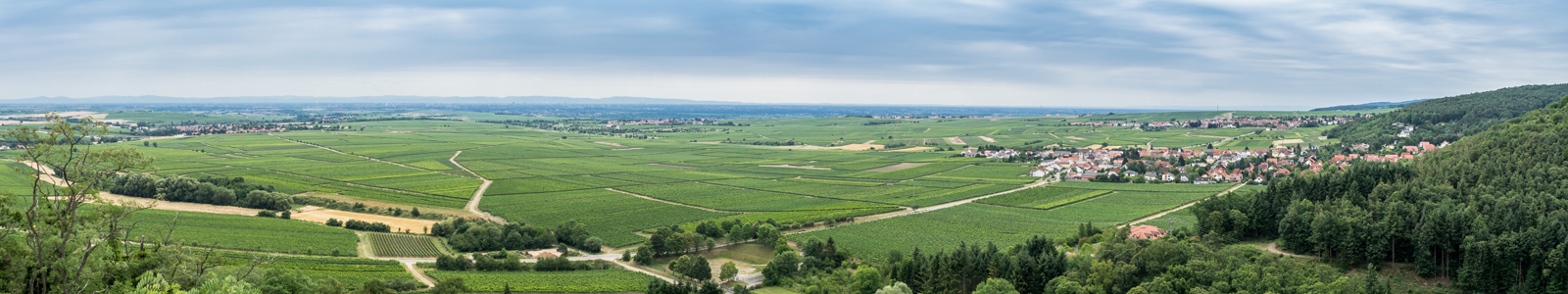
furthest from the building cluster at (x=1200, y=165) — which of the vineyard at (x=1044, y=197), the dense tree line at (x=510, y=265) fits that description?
the dense tree line at (x=510, y=265)

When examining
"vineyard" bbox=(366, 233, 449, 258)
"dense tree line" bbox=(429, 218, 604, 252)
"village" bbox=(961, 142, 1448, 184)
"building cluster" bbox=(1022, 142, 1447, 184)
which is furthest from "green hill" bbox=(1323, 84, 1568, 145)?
"vineyard" bbox=(366, 233, 449, 258)

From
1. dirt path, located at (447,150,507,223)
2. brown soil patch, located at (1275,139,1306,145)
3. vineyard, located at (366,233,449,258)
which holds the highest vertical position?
brown soil patch, located at (1275,139,1306,145)

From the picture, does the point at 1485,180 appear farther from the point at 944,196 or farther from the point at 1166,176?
the point at 1166,176

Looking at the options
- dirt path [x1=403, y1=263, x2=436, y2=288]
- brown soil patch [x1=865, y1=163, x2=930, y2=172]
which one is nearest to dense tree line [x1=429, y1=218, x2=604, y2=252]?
dirt path [x1=403, y1=263, x2=436, y2=288]

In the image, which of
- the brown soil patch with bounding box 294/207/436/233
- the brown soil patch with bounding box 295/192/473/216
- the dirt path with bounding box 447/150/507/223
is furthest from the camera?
the brown soil patch with bounding box 295/192/473/216

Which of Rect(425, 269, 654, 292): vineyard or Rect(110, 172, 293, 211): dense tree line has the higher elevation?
Rect(110, 172, 293, 211): dense tree line

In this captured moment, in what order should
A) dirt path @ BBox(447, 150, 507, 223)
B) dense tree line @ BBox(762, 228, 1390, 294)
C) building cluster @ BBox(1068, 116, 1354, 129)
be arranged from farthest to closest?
building cluster @ BBox(1068, 116, 1354, 129) → dirt path @ BBox(447, 150, 507, 223) → dense tree line @ BBox(762, 228, 1390, 294)

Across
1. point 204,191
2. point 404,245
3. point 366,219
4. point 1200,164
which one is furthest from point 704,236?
point 1200,164

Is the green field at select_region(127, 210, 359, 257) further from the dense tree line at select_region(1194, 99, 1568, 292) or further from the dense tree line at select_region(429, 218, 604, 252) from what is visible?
the dense tree line at select_region(1194, 99, 1568, 292)

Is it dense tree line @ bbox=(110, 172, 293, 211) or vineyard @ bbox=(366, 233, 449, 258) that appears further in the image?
dense tree line @ bbox=(110, 172, 293, 211)
